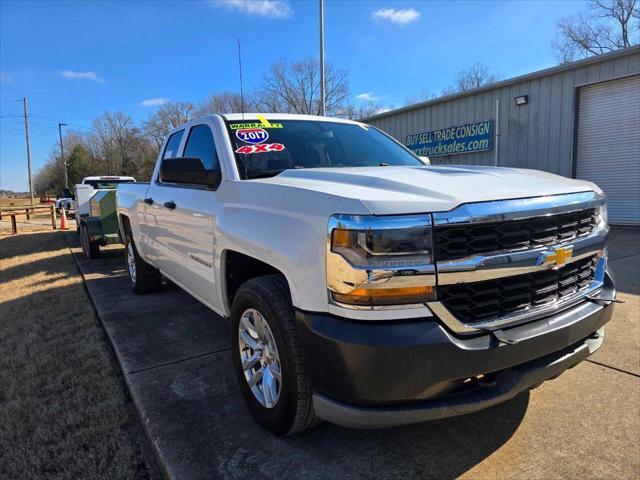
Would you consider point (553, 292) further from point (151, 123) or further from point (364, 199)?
point (151, 123)

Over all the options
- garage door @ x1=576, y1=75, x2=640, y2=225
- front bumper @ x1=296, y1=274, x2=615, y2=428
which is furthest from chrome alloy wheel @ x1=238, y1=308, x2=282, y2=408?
garage door @ x1=576, y1=75, x2=640, y2=225

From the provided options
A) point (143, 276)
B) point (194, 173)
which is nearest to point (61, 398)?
point (194, 173)

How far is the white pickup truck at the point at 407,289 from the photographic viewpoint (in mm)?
1859

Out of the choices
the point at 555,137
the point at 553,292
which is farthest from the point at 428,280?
the point at 555,137

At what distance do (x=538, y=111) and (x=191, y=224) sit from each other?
11.1m

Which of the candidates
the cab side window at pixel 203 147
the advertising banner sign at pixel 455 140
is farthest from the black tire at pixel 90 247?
the advertising banner sign at pixel 455 140

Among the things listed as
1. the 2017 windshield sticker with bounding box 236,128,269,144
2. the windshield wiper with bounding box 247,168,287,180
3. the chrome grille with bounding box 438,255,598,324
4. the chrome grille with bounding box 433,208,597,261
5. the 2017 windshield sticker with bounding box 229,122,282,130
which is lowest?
the chrome grille with bounding box 438,255,598,324

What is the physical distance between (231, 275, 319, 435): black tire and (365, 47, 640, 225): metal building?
35.9 feet

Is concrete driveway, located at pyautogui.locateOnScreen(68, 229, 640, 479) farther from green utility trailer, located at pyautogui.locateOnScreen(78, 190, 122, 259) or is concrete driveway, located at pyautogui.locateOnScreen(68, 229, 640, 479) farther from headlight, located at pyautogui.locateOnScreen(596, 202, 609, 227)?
green utility trailer, located at pyautogui.locateOnScreen(78, 190, 122, 259)

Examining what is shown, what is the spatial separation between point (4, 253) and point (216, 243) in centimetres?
1159

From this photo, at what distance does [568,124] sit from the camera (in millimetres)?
11258

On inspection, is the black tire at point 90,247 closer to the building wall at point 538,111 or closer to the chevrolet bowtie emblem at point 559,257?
the chevrolet bowtie emblem at point 559,257

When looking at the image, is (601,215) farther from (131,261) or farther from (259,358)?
(131,261)

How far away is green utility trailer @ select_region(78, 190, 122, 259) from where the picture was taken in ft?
29.6
